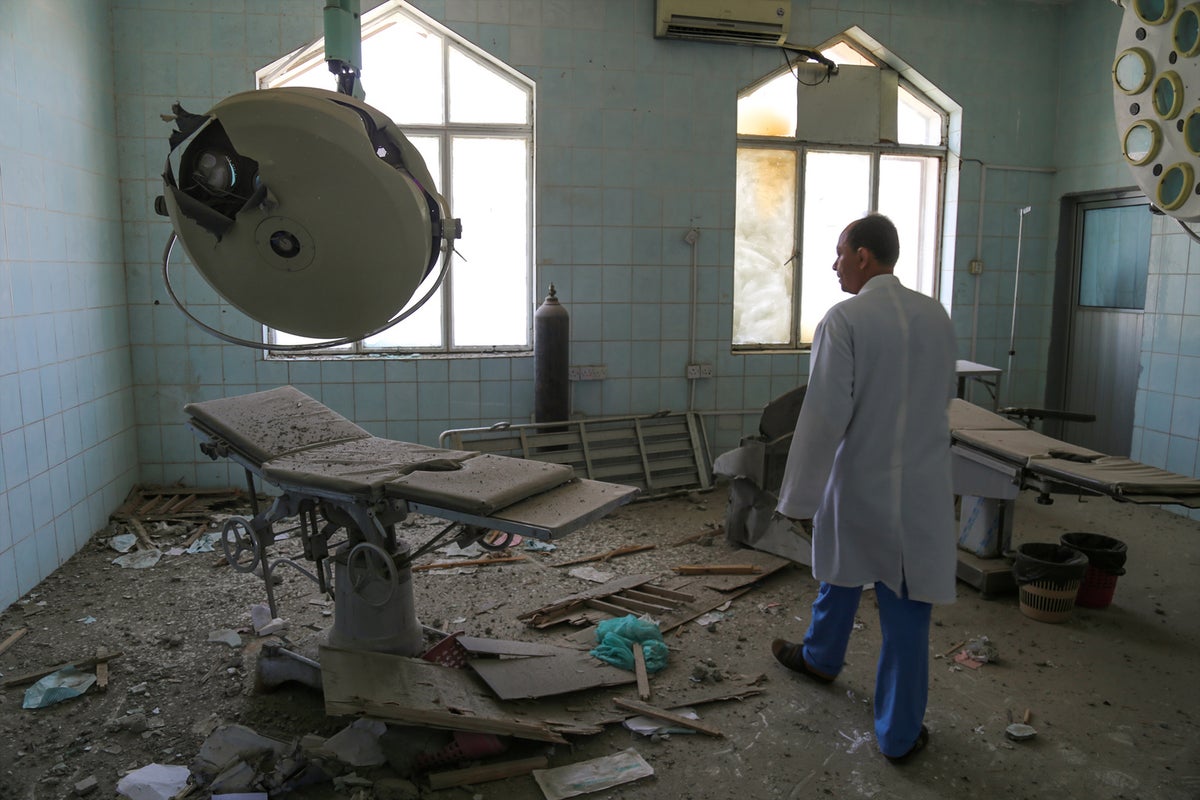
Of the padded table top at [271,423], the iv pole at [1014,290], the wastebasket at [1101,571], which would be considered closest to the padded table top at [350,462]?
the padded table top at [271,423]

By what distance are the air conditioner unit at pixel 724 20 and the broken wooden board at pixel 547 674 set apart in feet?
13.1

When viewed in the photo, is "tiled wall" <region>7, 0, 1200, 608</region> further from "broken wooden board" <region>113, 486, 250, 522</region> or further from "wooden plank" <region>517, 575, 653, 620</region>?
"wooden plank" <region>517, 575, 653, 620</region>

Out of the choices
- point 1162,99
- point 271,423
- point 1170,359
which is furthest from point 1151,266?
point 271,423

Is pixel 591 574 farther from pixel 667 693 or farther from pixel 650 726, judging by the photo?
pixel 650 726

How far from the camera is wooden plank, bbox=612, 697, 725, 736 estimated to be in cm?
278

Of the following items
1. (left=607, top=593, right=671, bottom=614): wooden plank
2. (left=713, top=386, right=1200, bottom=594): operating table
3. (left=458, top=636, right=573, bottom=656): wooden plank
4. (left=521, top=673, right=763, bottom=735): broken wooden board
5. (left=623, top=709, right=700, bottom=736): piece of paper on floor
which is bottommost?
(left=623, top=709, right=700, bottom=736): piece of paper on floor

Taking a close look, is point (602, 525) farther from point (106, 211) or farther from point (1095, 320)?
point (1095, 320)

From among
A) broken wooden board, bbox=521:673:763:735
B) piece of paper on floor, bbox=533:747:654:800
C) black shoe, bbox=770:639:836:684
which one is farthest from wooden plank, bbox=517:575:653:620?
piece of paper on floor, bbox=533:747:654:800

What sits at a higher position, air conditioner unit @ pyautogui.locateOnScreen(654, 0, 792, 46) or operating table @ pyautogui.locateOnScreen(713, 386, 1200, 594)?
air conditioner unit @ pyautogui.locateOnScreen(654, 0, 792, 46)

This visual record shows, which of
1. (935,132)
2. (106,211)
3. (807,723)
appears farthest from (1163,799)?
(106,211)

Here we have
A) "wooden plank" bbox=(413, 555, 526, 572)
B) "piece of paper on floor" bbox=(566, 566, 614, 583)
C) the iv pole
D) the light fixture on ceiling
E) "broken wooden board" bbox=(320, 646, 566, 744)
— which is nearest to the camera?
"broken wooden board" bbox=(320, 646, 566, 744)

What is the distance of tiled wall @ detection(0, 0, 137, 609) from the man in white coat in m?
3.39

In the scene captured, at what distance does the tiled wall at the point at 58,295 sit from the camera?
3.71 m

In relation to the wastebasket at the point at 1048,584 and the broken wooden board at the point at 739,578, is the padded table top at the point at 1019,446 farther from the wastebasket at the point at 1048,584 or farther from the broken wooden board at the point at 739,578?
the broken wooden board at the point at 739,578
